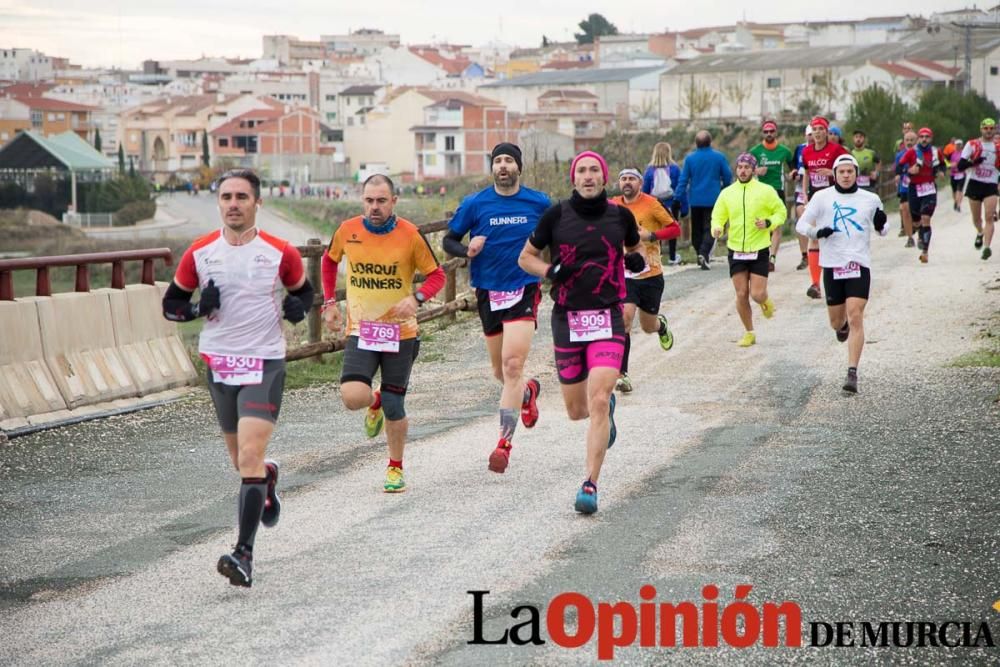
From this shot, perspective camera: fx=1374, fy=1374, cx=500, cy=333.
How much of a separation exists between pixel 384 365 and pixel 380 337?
207mm

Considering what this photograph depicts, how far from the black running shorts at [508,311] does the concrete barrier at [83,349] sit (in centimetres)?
405

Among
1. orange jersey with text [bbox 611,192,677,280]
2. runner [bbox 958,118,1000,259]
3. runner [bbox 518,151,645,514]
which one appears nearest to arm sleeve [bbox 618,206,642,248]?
runner [bbox 518,151,645,514]

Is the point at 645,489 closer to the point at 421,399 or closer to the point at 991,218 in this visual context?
the point at 421,399

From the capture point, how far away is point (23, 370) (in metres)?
11.5

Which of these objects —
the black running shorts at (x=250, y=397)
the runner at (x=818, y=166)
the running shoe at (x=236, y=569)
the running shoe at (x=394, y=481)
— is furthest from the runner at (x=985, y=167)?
the running shoe at (x=236, y=569)

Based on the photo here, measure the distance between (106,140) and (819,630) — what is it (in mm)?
157080

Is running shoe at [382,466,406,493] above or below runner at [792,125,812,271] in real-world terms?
below

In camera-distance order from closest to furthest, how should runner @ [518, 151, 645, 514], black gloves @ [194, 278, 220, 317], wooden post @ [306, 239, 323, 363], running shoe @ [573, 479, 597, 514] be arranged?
black gloves @ [194, 278, 220, 317] → running shoe @ [573, 479, 597, 514] → runner @ [518, 151, 645, 514] → wooden post @ [306, 239, 323, 363]

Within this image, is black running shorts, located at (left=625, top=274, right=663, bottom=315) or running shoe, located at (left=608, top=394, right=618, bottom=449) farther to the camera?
black running shorts, located at (left=625, top=274, right=663, bottom=315)

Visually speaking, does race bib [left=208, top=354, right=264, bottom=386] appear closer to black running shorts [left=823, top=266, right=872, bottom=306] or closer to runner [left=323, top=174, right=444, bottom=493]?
runner [left=323, top=174, right=444, bottom=493]

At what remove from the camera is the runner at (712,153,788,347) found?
14516 millimetres

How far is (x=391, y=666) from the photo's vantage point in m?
5.49

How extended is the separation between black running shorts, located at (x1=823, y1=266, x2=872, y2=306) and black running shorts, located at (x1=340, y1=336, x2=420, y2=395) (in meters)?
5.04

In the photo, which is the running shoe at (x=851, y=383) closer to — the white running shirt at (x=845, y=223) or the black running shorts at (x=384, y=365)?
the white running shirt at (x=845, y=223)
